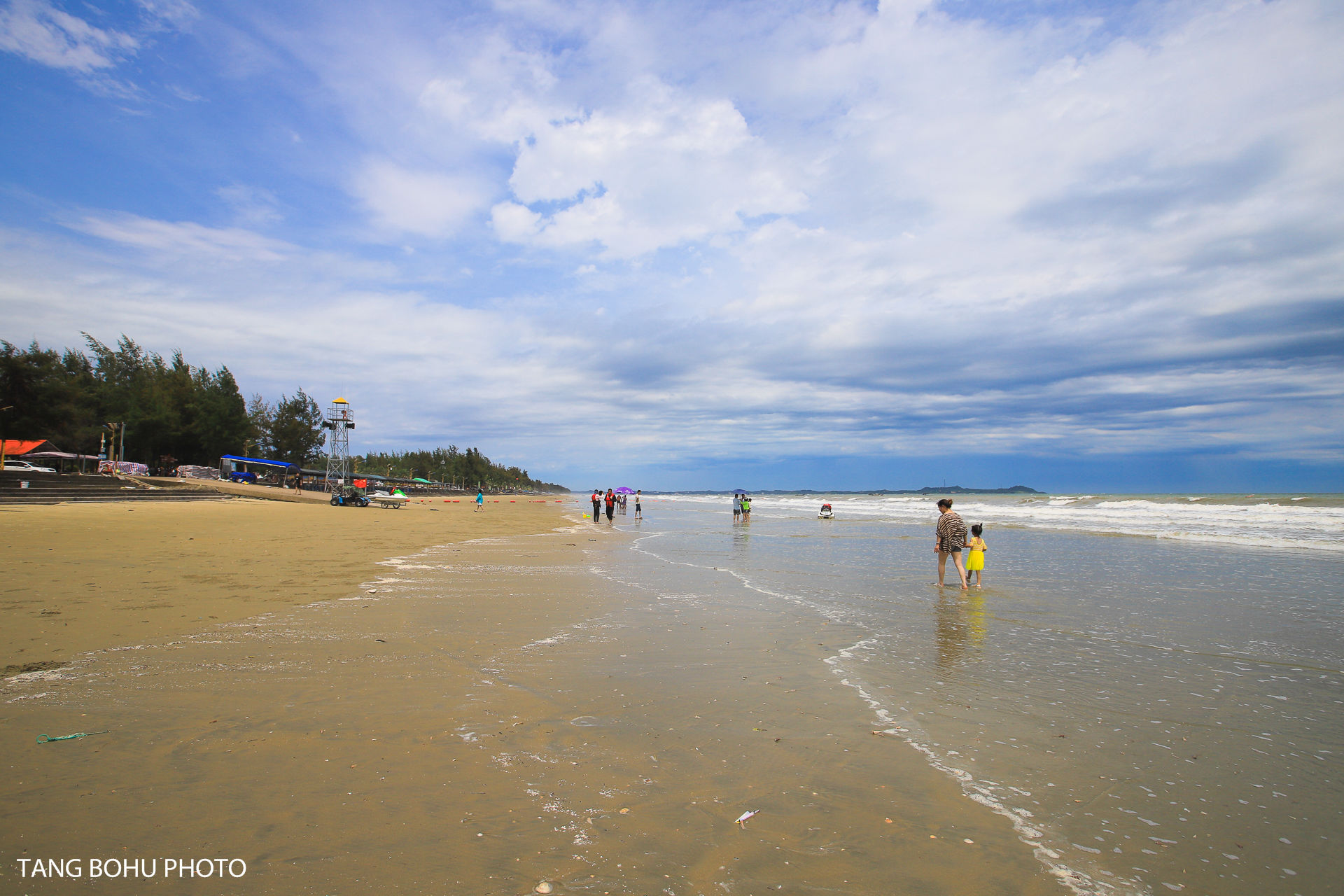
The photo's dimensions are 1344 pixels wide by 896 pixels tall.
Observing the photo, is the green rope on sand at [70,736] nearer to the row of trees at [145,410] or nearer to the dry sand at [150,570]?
the dry sand at [150,570]

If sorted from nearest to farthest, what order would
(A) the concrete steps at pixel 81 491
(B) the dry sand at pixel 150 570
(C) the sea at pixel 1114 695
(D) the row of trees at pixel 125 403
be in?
(C) the sea at pixel 1114 695, (B) the dry sand at pixel 150 570, (A) the concrete steps at pixel 81 491, (D) the row of trees at pixel 125 403

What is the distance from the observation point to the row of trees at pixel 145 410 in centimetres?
5572

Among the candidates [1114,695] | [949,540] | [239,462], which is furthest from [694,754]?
[239,462]

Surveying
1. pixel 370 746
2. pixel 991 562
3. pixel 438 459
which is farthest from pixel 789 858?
pixel 438 459

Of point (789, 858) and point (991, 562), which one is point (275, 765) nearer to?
point (789, 858)

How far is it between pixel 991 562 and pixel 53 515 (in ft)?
98.1

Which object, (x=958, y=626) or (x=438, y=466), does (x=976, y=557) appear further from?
(x=438, y=466)

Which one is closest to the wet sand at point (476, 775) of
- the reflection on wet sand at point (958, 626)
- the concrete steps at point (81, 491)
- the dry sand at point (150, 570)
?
the dry sand at point (150, 570)

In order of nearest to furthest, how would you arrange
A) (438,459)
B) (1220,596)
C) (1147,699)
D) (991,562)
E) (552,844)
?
(552,844) → (1147,699) → (1220,596) → (991,562) → (438,459)

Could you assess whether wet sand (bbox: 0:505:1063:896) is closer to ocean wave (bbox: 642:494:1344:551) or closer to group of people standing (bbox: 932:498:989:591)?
group of people standing (bbox: 932:498:989:591)

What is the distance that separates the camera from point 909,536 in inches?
1048

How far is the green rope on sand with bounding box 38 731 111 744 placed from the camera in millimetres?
3990

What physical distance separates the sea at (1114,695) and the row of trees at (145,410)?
232ft

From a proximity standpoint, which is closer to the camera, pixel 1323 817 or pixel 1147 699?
pixel 1323 817
